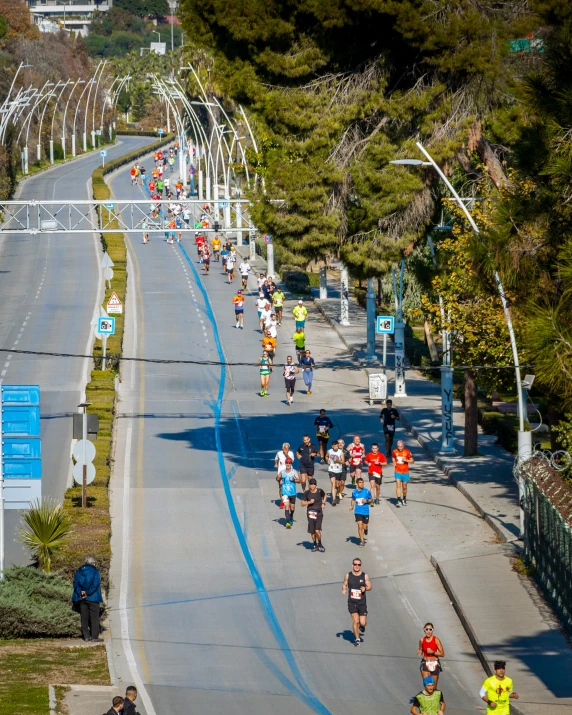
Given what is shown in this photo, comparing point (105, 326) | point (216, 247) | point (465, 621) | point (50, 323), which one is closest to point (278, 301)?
point (50, 323)

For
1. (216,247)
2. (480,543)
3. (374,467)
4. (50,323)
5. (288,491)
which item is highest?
(216,247)

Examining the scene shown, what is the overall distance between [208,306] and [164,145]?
111306mm

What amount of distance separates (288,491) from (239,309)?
24.1 metres

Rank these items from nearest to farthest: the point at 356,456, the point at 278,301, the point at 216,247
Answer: the point at 356,456, the point at 278,301, the point at 216,247

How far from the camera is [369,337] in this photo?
45.8 metres

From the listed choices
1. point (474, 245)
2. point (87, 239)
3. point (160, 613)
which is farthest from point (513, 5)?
point (87, 239)

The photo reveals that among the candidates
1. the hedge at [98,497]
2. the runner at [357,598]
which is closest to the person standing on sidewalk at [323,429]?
the hedge at [98,497]

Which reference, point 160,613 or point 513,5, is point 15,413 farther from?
point 513,5

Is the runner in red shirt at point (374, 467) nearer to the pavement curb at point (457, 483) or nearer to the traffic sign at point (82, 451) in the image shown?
the pavement curb at point (457, 483)

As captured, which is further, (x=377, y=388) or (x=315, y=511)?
(x=377, y=388)

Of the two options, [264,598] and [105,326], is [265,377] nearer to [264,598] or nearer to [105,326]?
[105,326]

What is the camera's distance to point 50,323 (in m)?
53.1

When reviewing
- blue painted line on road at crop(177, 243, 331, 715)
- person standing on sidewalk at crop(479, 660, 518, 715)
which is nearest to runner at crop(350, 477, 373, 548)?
blue painted line on road at crop(177, 243, 331, 715)

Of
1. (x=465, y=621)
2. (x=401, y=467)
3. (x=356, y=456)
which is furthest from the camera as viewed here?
(x=356, y=456)
